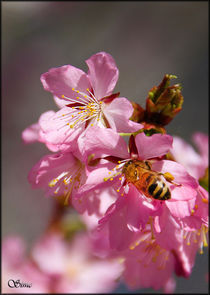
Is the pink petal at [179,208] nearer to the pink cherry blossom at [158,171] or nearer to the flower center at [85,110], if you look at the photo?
the pink cherry blossom at [158,171]

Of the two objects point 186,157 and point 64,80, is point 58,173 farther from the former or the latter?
point 186,157

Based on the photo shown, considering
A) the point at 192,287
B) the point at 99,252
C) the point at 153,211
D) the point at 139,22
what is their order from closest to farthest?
the point at 153,211, the point at 99,252, the point at 192,287, the point at 139,22

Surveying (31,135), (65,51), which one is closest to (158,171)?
→ (31,135)

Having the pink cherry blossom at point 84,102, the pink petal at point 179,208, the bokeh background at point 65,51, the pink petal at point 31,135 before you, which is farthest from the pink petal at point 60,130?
the bokeh background at point 65,51

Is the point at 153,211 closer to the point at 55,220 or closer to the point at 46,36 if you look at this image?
the point at 55,220

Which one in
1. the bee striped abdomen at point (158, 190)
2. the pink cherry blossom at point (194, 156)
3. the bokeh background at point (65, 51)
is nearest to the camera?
the bee striped abdomen at point (158, 190)

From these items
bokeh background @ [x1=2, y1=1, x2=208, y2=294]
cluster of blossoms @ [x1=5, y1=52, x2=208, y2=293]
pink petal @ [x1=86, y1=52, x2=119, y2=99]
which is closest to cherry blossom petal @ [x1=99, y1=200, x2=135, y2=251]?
cluster of blossoms @ [x1=5, y1=52, x2=208, y2=293]

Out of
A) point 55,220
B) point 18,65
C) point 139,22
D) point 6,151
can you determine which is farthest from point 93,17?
point 55,220
